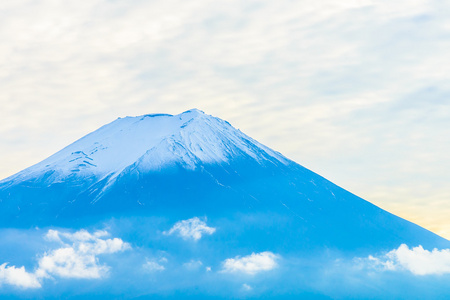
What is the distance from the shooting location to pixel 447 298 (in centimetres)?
16962

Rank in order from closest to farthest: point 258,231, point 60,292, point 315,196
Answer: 1. point 60,292
2. point 258,231
3. point 315,196

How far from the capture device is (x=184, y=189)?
17600cm

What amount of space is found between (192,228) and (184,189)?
9.43 meters

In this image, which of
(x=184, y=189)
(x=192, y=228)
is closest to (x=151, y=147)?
(x=184, y=189)

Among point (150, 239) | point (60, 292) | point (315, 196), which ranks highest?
point (315, 196)

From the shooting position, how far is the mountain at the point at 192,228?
533 feet

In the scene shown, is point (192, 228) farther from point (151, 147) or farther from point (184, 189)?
point (151, 147)

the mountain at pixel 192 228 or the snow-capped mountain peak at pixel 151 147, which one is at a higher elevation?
the snow-capped mountain peak at pixel 151 147

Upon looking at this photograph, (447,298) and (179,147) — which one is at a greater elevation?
(179,147)

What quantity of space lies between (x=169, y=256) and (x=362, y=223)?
43.9 meters

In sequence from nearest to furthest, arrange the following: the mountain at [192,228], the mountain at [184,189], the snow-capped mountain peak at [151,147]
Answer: the mountain at [192,228] → the mountain at [184,189] → the snow-capped mountain peak at [151,147]

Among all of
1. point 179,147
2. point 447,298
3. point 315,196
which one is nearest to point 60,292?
point 179,147

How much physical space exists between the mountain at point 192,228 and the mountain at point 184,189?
25 cm

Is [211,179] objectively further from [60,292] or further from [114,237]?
[60,292]
